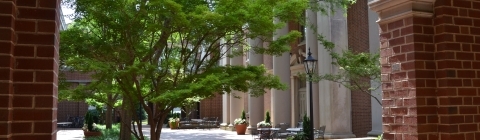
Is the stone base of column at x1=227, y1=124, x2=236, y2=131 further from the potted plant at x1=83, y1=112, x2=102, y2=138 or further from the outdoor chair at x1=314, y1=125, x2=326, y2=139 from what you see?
the outdoor chair at x1=314, y1=125, x2=326, y2=139

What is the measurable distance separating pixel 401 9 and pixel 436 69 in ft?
1.66

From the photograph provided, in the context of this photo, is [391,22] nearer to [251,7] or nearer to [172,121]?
[251,7]

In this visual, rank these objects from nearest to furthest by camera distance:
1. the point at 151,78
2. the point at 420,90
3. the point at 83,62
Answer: the point at 420,90, the point at 83,62, the point at 151,78

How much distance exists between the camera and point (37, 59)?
2762mm

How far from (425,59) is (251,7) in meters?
7.98

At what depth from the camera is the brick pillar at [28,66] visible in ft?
8.60

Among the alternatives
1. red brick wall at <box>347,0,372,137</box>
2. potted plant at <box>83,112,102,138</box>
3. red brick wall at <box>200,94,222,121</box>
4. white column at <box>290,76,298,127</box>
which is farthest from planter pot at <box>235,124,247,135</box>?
red brick wall at <box>200,94,222,121</box>

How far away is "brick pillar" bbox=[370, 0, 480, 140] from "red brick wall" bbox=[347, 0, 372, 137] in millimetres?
18635

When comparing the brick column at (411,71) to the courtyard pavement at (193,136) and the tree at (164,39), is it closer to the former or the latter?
the tree at (164,39)

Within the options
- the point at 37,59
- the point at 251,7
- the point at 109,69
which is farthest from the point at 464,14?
the point at 109,69

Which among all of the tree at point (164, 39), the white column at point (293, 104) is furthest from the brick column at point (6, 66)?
the white column at point (293, 104)

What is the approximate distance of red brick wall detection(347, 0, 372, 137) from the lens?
73.5ft

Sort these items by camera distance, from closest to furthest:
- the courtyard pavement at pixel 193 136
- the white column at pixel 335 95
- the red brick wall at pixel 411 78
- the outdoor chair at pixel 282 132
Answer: the red brick wall at pixel 411 78
the white column at pixel 335 95
the outdoor chair at pixel 282 132
the courtyard pavement at pixel 193 136

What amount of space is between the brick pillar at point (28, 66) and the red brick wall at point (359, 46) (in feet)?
65.9
